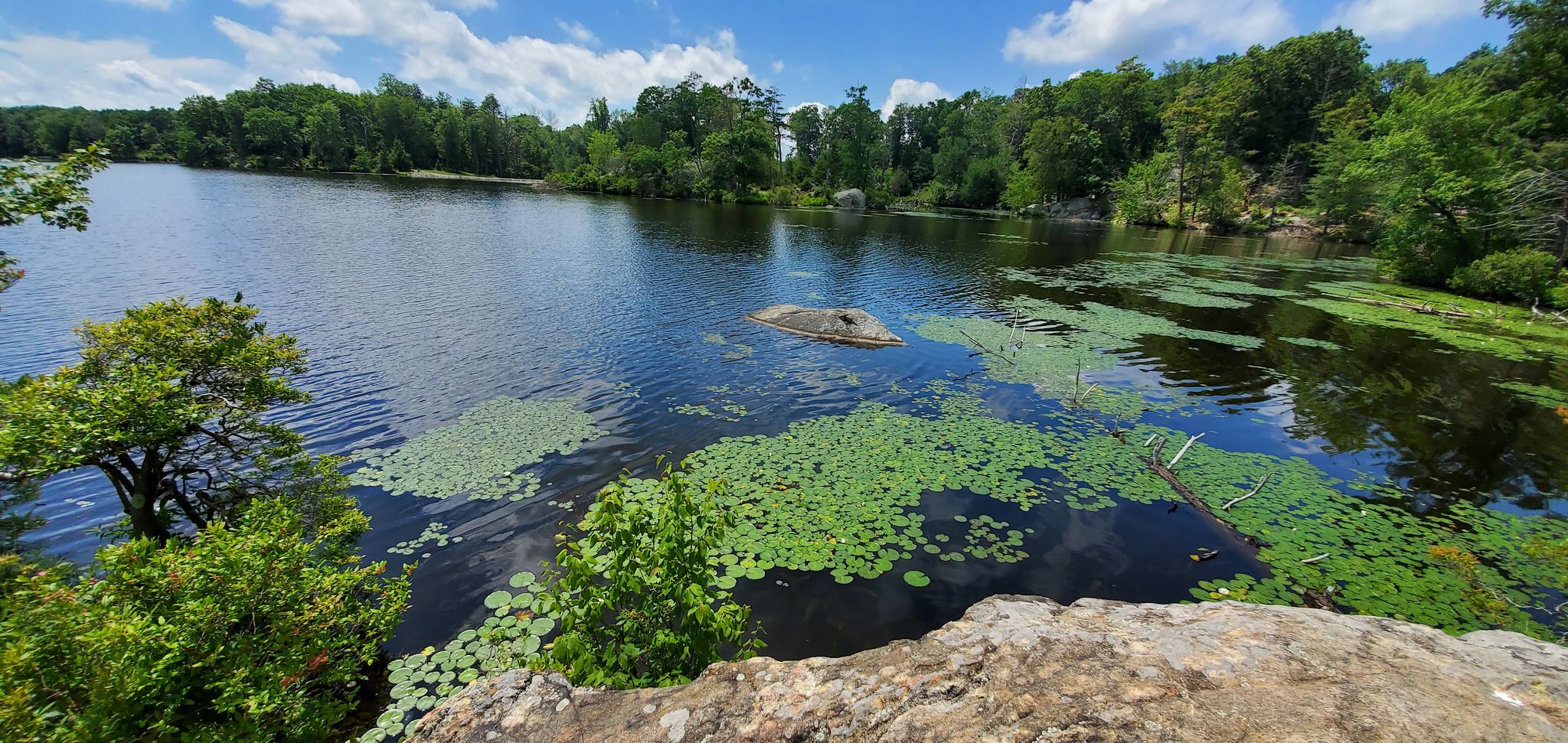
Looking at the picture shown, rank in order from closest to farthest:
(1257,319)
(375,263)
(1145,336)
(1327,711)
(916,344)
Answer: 1. (1327,711)
2. (916,344)
3. (1145,336)
4. (1257,319)
5. (375,263)

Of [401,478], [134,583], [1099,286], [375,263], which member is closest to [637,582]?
[134,583]

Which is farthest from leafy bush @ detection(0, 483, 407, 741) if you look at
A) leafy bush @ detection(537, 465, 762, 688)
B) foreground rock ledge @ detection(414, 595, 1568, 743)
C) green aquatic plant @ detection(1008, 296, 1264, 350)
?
green aquatic plant @ detection(1008, 296, 1264, 350)

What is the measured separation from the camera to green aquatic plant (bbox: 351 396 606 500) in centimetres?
994

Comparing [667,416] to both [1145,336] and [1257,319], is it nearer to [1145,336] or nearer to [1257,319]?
[1145,336]

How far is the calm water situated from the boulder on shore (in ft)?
201

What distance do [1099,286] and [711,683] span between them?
1400 inches

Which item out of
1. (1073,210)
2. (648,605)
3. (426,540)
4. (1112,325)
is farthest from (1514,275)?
(1073,210)

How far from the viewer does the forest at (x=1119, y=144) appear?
29.7 meters

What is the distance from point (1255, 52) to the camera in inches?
3044

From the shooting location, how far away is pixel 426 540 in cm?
847

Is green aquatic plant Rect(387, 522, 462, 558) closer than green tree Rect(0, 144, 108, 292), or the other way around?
green tree Rect(0, 144, 108, 292)

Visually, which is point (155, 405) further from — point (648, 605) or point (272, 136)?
point (272, 136)

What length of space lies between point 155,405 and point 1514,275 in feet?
169

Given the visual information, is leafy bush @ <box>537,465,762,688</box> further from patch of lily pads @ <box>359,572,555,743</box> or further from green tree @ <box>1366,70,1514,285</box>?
green tree @ <box>1366,70,1514,285</box>
